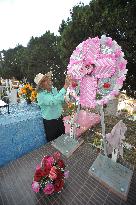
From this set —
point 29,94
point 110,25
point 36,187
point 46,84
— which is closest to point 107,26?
point 110,25

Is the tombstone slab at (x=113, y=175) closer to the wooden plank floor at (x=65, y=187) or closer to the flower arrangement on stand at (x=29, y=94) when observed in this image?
the wooden plank floor at (x=65, y=187)

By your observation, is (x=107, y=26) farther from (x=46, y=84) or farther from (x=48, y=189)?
(x=48, y=189)

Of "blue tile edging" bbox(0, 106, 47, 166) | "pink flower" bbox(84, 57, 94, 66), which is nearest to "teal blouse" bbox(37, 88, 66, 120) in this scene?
"blue tile edging" bbox(0, 106, 47, 166)

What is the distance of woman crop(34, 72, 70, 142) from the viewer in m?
4.16

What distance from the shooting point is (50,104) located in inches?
164

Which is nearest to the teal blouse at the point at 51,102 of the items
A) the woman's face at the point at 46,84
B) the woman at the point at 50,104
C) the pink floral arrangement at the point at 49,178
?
the woman at the point at 50,104

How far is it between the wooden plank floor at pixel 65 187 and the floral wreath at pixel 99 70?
4.23 ft

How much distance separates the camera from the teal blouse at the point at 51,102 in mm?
4141

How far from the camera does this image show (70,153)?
4.48m

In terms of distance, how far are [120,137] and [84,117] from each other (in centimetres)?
436

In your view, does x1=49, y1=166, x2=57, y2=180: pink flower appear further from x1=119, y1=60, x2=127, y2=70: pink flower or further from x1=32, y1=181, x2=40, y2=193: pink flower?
x1=119, y1=60, x2=127, y2=70: pink flower

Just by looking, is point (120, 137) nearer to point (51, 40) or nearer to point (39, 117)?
point (39, 117)

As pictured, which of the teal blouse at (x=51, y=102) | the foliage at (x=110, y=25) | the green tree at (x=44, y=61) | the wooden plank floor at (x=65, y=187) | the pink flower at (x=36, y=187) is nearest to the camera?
the wooden plank floor at (x=65, y=187)

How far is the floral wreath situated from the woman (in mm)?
467
